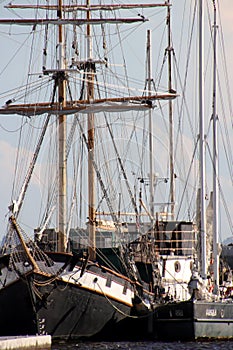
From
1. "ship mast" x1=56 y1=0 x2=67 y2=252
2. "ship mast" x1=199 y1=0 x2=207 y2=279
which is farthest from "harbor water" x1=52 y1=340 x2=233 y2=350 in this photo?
"ship mast" x1=56 y1=0 x2=67 y2=252

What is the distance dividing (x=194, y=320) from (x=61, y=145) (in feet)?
41.1

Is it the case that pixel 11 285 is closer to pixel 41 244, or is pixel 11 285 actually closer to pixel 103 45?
pixel 41 244

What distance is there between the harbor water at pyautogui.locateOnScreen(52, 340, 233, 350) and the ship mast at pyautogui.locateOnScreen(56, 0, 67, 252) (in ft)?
21.5

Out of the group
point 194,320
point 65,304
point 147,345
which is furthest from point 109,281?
point 194,320

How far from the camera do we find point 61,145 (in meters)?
66.8

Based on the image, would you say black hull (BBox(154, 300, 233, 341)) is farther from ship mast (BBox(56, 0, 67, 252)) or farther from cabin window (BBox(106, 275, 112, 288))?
ship mast (BBox(56, 0, 67, 252))

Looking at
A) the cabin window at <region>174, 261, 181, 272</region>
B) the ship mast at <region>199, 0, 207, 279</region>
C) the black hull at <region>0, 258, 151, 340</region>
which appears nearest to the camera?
the black hull at <region>0, 258, 151, 340</region>

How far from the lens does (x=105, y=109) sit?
70.2m

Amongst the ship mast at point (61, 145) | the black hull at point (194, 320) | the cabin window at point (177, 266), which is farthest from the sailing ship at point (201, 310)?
the ship mast at point (61, 145)

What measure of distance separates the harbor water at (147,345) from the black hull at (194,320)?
54cm

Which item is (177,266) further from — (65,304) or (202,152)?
(65,304)

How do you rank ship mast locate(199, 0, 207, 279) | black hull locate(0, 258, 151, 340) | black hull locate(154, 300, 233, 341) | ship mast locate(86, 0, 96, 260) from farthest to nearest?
ship mast locate(86, 0, 96, 260) → ship mast locate(199, 0, 207, 279) → black hull locate(154, 300, 233, 341) → black hull locate(0, 258, 151, 340)

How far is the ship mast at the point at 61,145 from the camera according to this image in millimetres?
64438

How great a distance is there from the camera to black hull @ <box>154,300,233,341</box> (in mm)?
60625
